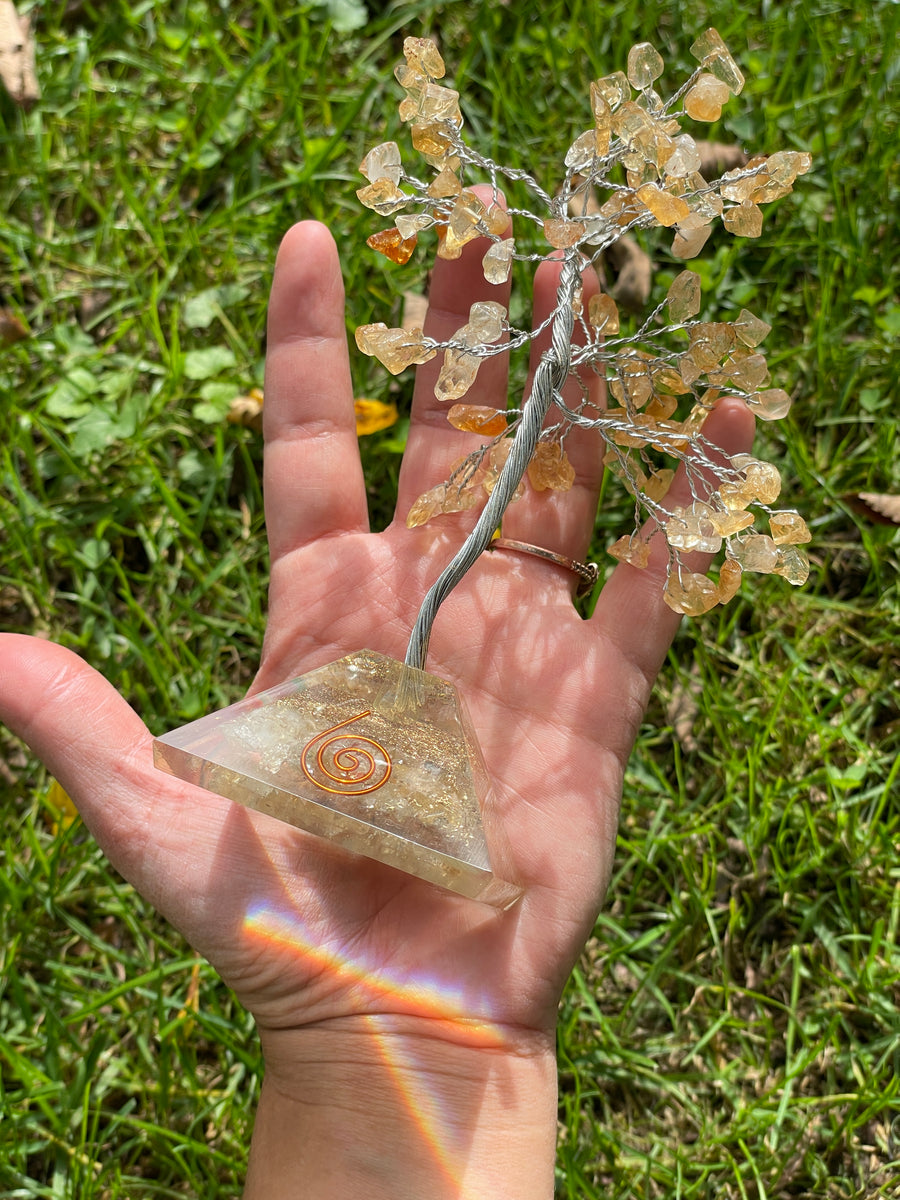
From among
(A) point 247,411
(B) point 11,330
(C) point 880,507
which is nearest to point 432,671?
(A) point 247,411

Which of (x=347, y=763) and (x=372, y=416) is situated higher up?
(x=372, y=416)

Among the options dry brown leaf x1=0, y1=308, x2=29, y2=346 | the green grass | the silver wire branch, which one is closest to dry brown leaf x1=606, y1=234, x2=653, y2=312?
the green grass

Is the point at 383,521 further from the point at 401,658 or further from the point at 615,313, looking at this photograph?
Result: the point at 615,313

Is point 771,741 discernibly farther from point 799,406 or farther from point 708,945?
point 799,406

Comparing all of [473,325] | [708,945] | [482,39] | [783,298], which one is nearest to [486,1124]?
[708,945]

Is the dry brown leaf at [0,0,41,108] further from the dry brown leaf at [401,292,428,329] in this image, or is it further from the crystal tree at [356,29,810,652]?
the crystal tree at [356,29,810,652]
